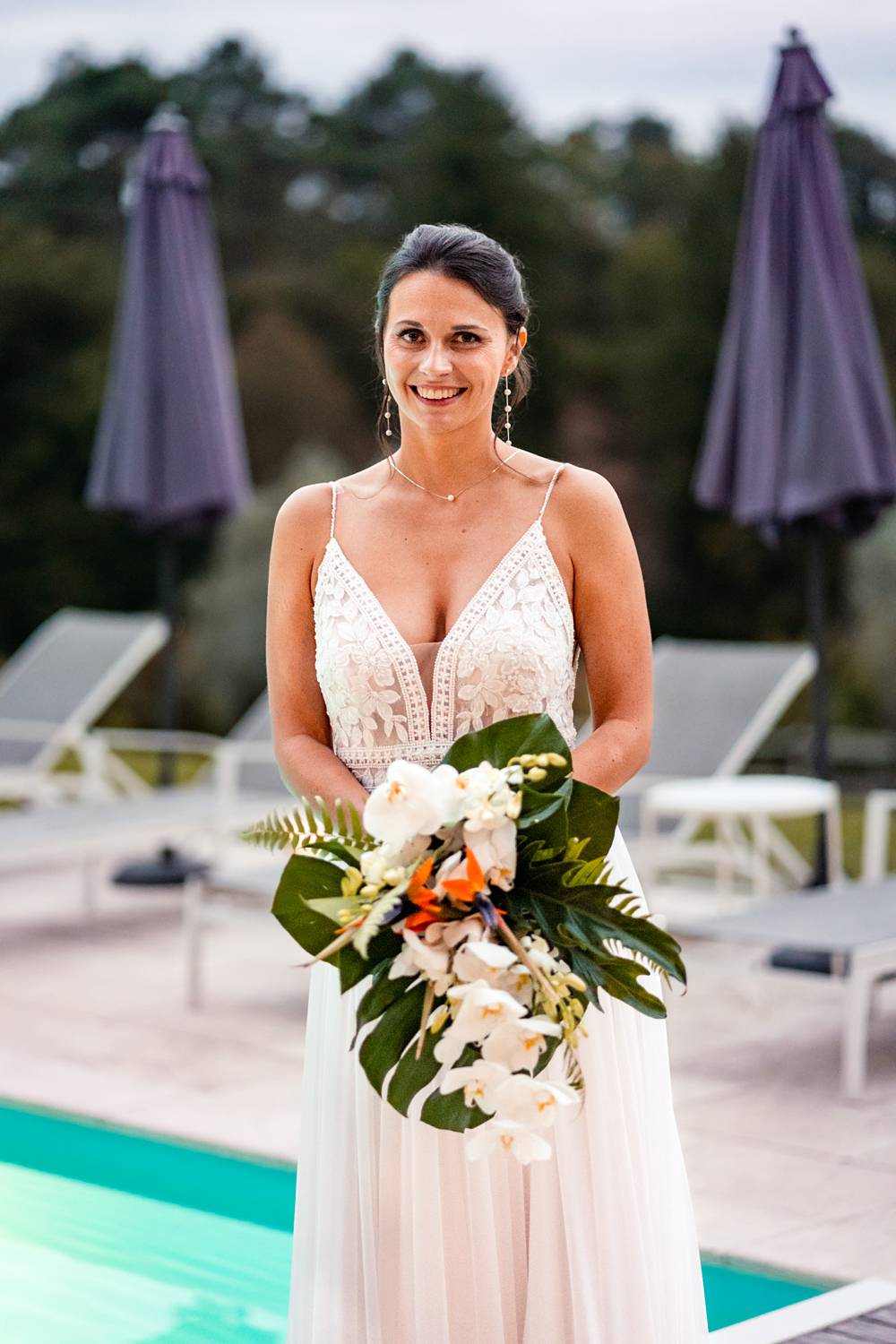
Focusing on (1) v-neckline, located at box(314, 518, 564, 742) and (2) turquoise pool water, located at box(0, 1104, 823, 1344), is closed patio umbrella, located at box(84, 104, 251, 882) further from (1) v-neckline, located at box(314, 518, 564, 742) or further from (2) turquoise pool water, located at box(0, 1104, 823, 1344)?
(1) v-neckline, located at box(314, 518, 564, 742)

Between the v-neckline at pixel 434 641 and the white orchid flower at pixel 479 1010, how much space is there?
56 centimetres

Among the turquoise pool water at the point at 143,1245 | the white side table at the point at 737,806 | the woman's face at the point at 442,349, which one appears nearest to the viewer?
the woman's face at the point at 442,349

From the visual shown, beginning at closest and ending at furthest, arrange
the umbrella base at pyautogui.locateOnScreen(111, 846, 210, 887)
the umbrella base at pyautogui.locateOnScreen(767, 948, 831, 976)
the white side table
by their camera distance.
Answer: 1. the umbrella base at pyautogui.locateOnScreen(767, 948, 831, 976)
2. the white side table
3. the umbrella base at pyautogui.locateOnScreen(111, 846, 210, 887)

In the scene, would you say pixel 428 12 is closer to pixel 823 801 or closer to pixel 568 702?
pixel 823 801

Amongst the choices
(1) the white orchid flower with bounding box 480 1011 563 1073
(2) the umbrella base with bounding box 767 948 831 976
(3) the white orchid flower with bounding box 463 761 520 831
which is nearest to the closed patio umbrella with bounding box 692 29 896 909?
(2) the umbrella base with bounding box 767 948 831 976

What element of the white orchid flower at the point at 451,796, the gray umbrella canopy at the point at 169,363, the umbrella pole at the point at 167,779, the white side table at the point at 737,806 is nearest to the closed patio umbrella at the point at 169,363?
the gray umbrella canopy at the point at 169,363

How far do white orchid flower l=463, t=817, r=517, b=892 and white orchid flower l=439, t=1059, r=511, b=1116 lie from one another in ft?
Answer: 0.68

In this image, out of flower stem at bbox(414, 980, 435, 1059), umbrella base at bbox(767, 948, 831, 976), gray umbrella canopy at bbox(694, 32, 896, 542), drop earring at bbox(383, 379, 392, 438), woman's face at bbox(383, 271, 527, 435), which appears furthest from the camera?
gray umbrella canopy at bbox(694, 32, 896, 542)

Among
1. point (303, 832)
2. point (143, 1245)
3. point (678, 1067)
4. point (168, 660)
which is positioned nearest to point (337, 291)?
point (168, 660)

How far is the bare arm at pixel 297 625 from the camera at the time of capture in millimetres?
2633

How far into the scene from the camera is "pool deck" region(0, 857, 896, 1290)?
386cm

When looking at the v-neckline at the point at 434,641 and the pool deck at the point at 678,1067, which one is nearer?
the v-neckline at the point at 434,641

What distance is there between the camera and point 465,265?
8.00 feet

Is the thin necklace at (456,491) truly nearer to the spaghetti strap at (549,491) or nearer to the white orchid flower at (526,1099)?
the spaghetti strap at (549,491)
